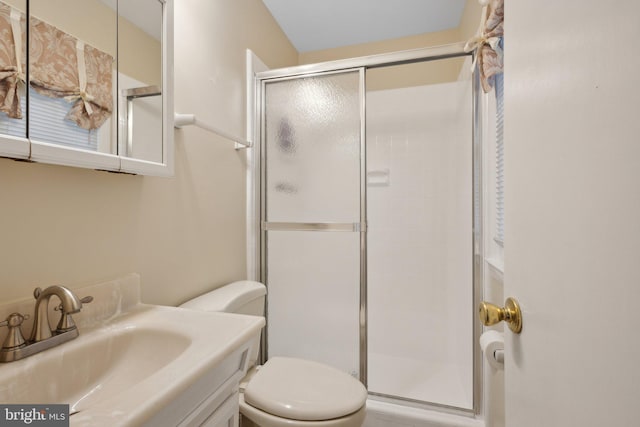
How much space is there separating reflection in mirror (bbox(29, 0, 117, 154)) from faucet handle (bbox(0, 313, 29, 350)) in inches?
16.6

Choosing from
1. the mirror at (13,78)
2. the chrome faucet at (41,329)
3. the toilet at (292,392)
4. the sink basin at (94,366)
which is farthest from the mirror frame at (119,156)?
the toilet at (292,392)

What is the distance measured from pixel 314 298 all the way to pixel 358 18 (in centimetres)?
192

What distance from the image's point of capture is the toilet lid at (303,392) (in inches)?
43.1

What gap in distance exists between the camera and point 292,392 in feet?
3.89

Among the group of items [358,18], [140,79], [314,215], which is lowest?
[314,215]

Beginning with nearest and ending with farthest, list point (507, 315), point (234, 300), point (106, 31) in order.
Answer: point (507, 315)
point (106, 31)
point (234, 300)

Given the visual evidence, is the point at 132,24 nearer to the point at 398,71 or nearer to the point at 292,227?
the point at 292,227

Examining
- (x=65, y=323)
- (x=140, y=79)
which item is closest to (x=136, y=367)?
(x=65, y=323)

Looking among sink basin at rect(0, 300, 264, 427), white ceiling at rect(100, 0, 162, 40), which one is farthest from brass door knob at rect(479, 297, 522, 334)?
white ceiling at rect(100, 0, 162, 40)

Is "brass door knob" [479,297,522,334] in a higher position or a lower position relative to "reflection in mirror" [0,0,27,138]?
lower

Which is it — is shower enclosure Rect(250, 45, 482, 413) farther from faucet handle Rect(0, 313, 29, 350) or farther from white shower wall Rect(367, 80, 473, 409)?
faucet handle Rect(0, 313, 29, 350)

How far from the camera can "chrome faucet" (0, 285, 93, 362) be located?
0.68 m

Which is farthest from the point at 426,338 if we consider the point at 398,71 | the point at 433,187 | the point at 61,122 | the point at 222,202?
the point at 61,122

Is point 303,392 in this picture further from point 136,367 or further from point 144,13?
point 144,13
